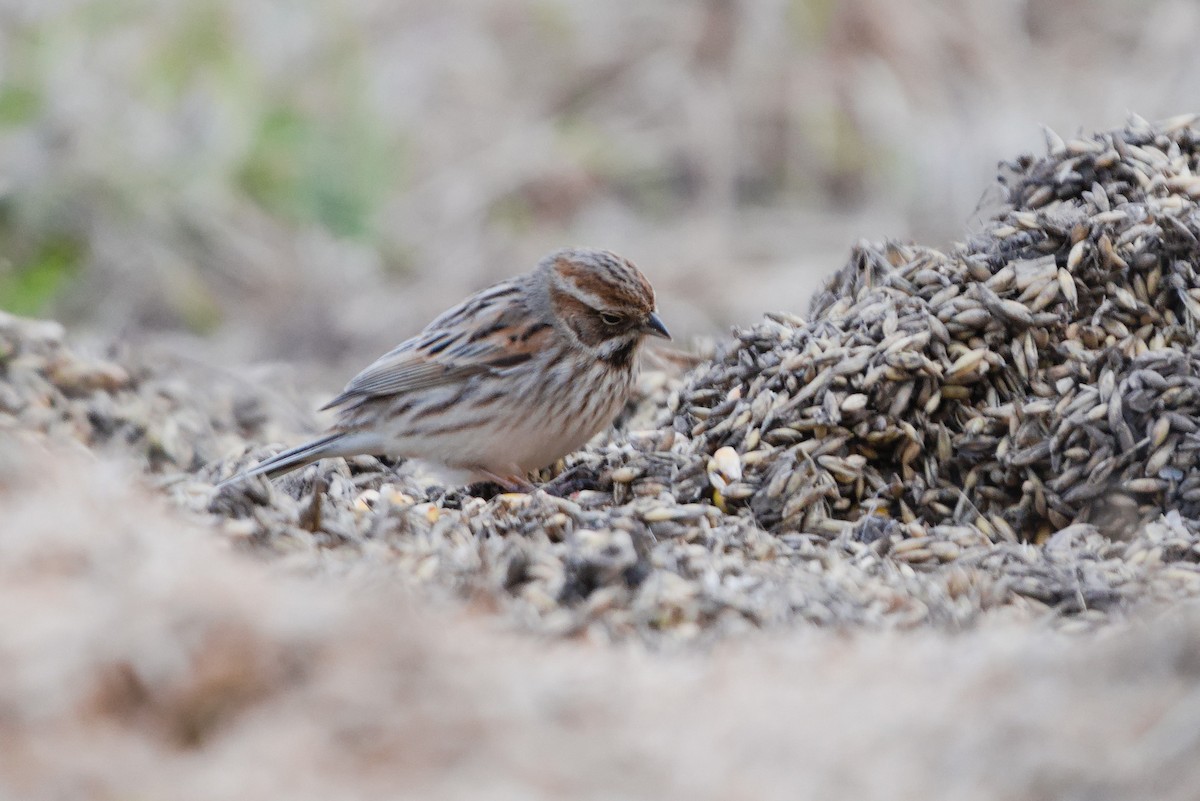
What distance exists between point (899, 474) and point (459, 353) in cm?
156

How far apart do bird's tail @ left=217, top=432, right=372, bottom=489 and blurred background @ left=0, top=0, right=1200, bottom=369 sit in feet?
9.87

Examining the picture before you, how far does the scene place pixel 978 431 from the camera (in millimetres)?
4395

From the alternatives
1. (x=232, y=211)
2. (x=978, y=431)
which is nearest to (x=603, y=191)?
(x=232, y=211)

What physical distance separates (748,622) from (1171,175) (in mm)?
2322

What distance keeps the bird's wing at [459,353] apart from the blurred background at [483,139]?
111 inches

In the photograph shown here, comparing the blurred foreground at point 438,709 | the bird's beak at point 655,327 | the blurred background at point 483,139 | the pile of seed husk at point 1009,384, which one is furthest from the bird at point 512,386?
the blurred background at point 483,139

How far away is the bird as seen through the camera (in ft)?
16.3

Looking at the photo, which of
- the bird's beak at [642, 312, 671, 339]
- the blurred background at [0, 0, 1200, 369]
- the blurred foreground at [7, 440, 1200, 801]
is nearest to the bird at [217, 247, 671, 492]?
the bird's beak at [642, 312, 671, 339]

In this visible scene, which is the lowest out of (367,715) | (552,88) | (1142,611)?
(367,715)

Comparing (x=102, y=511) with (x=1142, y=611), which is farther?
(x=1142, y=611)

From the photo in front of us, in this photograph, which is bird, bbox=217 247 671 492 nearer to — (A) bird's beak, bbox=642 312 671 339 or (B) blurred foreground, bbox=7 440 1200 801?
(A) bird's beak, bbox=642 312 671 339

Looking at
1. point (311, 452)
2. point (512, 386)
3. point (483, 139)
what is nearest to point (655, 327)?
point (512, 386)

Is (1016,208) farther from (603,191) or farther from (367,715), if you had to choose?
(603,191)

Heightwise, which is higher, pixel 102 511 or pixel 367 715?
pixel 102 511
